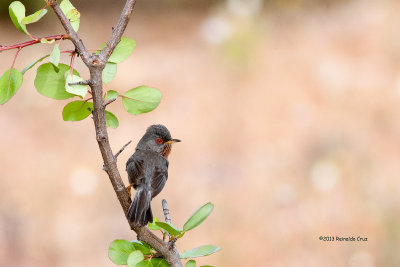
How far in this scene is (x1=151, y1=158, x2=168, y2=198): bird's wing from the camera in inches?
115

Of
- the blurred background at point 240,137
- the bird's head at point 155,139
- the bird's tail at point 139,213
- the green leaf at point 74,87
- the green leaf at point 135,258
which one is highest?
the blurred background at point 240,137

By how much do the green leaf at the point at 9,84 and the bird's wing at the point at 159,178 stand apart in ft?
4.12

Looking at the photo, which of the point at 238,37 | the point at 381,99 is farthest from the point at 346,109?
the point at 238,37

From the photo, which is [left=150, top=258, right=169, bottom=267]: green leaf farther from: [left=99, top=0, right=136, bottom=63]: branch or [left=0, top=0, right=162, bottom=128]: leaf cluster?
[left=99, top=0, right=136, bottom=63]: branch

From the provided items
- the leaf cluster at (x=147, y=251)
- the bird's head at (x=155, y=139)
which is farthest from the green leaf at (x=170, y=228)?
the bird's head at (x=155, y=139)

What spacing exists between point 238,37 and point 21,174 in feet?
14.7

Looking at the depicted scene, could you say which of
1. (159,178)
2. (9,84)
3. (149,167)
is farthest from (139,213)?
(149,167)

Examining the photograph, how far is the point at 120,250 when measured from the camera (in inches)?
73.8

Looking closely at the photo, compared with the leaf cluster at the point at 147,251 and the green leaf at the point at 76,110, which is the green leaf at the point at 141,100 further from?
A: the leaf cluster at the point at 147,251

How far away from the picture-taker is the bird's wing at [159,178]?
293cm

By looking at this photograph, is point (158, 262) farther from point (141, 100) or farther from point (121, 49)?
point (121, 49)

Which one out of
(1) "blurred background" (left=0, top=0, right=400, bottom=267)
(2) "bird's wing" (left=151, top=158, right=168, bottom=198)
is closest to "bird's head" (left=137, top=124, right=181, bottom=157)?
(2) "bird's wing" (left=151, top=158, right=168, bottom=198)

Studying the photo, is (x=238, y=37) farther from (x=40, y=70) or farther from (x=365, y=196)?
(x=40, y=70)

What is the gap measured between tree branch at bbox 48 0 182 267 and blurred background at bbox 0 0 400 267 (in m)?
5.39
